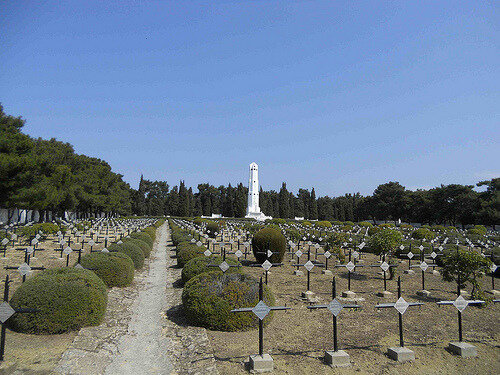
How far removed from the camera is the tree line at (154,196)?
27.3 metres

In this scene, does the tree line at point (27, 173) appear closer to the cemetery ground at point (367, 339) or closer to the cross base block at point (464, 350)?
the cemetery ground at point (367, 339)

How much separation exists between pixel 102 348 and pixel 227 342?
246 centimetres

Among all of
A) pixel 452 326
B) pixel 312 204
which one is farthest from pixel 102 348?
pixel 312 204

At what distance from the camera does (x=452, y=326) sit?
8.23 metres

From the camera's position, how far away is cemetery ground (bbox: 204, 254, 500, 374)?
19.2 ft

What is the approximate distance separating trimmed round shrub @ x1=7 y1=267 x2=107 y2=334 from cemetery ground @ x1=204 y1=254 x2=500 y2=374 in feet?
9.06

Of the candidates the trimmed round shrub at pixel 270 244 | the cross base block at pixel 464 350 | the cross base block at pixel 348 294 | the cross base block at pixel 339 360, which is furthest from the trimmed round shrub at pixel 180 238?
the cross base block at pixel 464 350

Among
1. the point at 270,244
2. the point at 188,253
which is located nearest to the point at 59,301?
the point at 188,253

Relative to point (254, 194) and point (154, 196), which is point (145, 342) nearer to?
point (254, 194)

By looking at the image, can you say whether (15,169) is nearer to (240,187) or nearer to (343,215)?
(240,187)

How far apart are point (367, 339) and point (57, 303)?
6.67 metres

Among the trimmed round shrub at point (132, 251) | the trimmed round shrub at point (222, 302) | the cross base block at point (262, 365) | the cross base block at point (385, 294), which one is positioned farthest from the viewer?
the trimmed round shrub at point (132, 251)

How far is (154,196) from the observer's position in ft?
377

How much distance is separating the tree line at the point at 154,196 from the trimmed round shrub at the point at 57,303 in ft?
73.6
